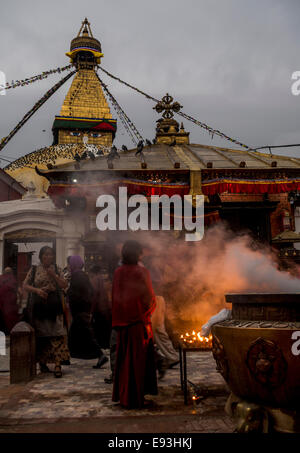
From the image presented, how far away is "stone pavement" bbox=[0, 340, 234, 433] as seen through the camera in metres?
3.48

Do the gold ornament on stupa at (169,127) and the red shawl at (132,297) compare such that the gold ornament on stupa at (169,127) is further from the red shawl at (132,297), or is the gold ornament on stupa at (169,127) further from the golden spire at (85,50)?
the golden spire at (85,50)

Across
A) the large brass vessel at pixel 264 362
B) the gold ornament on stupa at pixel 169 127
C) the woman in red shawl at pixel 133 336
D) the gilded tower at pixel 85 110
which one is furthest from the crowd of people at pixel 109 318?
the gilded tower at pixel 85 110

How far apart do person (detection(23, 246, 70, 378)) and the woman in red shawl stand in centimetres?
167

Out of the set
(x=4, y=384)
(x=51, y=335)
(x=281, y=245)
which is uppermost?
(x=281, y=245)

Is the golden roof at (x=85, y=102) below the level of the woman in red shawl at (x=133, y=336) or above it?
above

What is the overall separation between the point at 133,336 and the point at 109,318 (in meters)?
3.40

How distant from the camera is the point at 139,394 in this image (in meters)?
4.05

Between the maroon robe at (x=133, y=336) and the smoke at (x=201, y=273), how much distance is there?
1652 millimetres

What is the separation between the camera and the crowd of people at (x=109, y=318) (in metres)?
4.17

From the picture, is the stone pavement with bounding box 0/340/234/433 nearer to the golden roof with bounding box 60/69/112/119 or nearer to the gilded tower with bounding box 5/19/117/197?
the gilded tower with bounding box 5/19/117/197

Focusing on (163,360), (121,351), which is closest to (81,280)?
(163,360)

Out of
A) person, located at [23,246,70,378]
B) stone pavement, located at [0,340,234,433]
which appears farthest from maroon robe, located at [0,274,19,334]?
person, located at [23,246,70,378]
